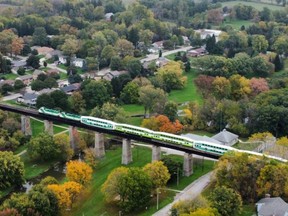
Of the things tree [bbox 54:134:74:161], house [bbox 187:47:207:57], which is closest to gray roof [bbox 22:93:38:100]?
tree [bbox 54:134:74:161]

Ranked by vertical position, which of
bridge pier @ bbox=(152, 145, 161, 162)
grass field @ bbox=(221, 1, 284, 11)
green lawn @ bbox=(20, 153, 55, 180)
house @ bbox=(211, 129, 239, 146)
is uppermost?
grass field @ bbox=(221, 1, 284, 11)

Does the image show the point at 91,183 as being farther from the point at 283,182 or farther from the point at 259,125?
the point at 259,125

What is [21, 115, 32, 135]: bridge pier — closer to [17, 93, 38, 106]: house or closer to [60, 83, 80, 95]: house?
[17, 93, 38, 106]: house

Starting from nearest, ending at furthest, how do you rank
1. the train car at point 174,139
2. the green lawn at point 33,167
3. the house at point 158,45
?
1. the train car at point 174,139
2. the green lawn at point 33,167
3. the house at point 158,45

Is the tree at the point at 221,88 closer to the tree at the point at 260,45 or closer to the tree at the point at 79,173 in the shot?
the tree at the point at 260,45

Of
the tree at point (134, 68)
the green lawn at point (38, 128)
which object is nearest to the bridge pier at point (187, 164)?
the green lawn at point (38, 128)
